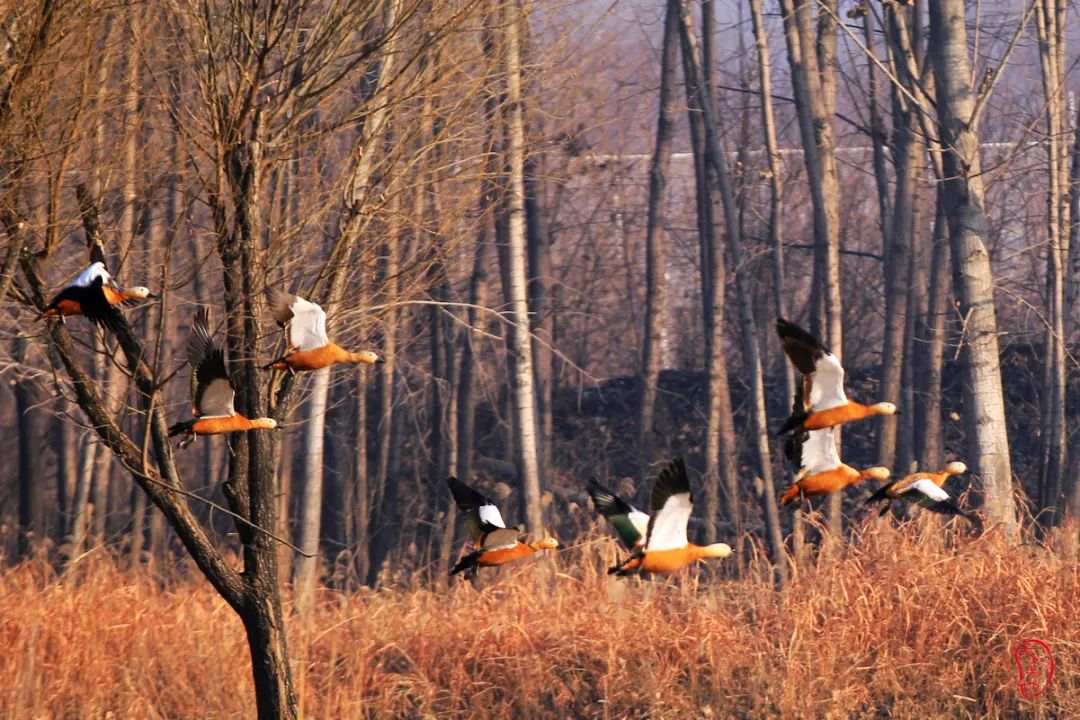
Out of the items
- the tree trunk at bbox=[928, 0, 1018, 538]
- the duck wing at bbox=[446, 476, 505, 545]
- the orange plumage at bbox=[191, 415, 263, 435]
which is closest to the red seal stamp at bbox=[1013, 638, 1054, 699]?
the tree trunk at bbox=[928, 0, 1018, 538]

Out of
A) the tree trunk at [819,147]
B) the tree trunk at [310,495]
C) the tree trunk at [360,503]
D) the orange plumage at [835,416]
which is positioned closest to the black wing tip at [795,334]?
the orange plumage at [835,416]

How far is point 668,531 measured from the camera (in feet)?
14.2

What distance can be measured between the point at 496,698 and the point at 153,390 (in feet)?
13.2

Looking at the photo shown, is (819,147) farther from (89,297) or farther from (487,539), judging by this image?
(89,297)

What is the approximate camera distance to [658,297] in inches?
673

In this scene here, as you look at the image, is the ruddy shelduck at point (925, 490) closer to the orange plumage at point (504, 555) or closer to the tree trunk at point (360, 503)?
the orange plumage at point (504, 555)

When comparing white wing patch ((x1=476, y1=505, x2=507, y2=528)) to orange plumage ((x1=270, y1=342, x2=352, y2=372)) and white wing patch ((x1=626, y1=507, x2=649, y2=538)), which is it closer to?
white wing patch ((x1=626, y1=507, x2=649, y2=538))

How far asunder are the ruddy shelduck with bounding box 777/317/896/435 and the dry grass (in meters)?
4.10

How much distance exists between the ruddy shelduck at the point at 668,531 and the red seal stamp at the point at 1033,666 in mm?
4250

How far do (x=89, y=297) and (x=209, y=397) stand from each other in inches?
20.9

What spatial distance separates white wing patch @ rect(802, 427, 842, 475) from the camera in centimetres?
445

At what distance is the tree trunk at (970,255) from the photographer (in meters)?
10.2

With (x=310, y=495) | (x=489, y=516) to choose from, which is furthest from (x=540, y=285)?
(x=489, y=516)

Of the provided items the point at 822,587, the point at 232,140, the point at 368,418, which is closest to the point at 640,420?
the point at 368,418
